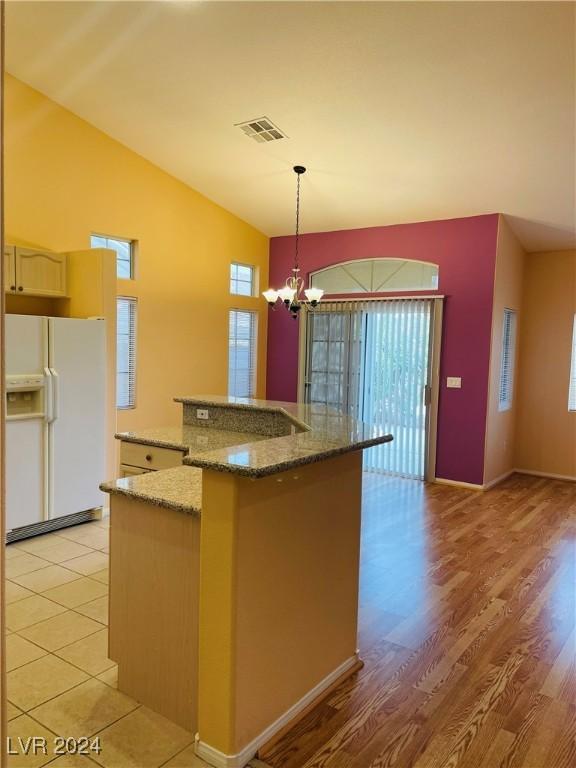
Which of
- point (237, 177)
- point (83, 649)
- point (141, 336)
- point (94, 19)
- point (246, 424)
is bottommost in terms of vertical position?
point (83, 649)

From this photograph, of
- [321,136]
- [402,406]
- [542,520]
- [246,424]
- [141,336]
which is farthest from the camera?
[402,406]

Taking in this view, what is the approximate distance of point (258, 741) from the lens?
1.92m

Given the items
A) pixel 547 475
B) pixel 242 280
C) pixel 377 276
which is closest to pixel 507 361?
pixel 547 475

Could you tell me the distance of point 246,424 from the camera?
3.29 metres

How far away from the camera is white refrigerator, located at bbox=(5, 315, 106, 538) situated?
382 cm

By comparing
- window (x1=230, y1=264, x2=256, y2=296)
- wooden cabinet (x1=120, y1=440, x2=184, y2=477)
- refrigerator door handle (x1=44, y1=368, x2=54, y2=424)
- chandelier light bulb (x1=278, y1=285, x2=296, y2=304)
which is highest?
window (x1=230, y1=264, x2=256, y2=296)

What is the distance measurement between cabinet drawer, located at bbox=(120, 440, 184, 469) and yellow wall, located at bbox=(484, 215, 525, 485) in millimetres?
3807

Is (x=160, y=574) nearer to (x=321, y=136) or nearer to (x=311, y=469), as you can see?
(x=311, y=469)

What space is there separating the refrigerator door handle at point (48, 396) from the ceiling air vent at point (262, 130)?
2568 millimetres

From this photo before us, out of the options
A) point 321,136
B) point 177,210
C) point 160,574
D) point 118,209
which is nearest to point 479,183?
point 321,136

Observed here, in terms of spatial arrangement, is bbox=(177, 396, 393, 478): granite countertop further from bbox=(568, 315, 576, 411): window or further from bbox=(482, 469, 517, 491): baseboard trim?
bbox=(568, 315, 576, 411): window

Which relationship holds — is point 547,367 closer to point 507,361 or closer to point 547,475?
point 507,361

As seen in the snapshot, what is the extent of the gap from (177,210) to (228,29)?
2.54m

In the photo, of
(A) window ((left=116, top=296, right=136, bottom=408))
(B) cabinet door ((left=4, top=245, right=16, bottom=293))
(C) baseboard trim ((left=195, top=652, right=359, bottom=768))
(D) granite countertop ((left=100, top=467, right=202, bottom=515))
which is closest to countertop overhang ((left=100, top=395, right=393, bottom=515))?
(D) granite countertop ((left=100, top=467, right=202, bottom=515))
